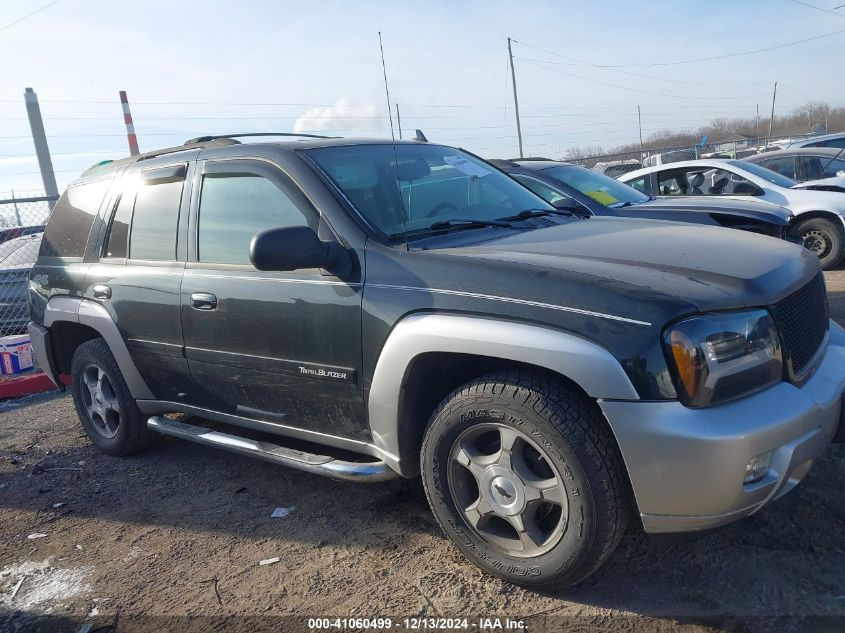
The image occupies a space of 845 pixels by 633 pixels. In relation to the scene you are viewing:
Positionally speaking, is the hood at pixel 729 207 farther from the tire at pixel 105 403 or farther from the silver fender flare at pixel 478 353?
the tire at pixel 105 403

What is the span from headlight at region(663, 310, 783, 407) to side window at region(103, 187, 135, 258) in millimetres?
3261

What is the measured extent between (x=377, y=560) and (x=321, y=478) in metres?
1.02

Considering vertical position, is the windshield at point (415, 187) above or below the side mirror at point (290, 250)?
above

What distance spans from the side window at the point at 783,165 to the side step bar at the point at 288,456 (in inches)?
377

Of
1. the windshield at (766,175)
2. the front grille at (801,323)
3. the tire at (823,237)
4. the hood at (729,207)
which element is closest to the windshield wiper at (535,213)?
the front grille at (801,323)

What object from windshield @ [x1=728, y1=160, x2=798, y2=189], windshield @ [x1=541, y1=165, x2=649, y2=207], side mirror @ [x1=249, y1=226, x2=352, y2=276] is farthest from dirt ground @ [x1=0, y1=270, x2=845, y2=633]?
windshield @ [x1=728, y1=160, x2=798, y2=189]

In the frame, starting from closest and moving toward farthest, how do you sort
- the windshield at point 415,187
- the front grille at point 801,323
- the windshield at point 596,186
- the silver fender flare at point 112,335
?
the front grille at point 801,323, the windshield at point 415,187, the silver fender flare at point 112,335, the windshield at point 596,186

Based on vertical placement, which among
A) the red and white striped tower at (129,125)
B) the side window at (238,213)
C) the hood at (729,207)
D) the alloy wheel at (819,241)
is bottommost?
the alloy wheel at (819,241)

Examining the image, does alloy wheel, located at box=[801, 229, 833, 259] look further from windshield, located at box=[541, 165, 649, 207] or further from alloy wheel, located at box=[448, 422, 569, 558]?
alloy wheel, located at box=[448, 422, 569, 558]

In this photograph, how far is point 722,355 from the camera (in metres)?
2.36

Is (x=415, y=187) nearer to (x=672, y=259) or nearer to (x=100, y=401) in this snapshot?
(x=672, y=259)

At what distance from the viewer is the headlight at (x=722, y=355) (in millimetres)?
2318

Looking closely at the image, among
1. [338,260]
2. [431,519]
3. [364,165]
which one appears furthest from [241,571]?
[364,165]

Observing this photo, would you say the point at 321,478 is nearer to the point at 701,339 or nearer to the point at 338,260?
the point at 338,260
